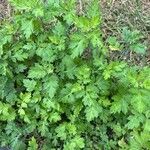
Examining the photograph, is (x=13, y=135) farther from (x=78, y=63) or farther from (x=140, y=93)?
(x=140, y=93)

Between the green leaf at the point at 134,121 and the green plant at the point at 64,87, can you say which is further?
the green leaf at the point at 134,121

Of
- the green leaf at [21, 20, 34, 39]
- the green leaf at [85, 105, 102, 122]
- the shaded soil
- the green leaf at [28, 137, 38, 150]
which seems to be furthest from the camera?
the shaded soil

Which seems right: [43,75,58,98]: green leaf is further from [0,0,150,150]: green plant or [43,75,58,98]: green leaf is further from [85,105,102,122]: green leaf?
[85,105,102,122]: green leaf

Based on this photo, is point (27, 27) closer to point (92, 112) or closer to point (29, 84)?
point (29, 84)

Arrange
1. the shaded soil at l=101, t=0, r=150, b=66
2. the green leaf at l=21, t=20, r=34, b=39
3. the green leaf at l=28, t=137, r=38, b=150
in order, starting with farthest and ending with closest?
1. the shaded soil at l=101, t=0, r=150, b=66
2. the green leaf at l=28, t=137, r=38, b=150
3. the green leaf at l=21, t=20, r=34, b=39

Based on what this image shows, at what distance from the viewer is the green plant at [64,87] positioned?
3414 mm

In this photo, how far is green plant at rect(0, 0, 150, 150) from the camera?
341cm

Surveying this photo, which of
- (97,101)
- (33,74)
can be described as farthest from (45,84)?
(97,101)

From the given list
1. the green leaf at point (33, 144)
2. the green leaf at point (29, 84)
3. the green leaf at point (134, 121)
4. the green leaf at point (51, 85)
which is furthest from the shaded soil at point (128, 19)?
the green leaf at point (33, 144)

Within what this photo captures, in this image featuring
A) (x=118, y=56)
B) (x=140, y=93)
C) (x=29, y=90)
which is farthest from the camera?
(x=118, y=56)

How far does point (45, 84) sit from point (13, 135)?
62 centimetres

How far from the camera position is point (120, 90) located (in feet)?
12.0

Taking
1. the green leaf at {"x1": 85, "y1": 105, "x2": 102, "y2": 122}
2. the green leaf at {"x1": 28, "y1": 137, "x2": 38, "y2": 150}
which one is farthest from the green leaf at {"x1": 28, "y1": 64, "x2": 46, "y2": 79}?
the green leaf at {"x1": 28, "y1": 137, "x2": 38, "y2": 150}

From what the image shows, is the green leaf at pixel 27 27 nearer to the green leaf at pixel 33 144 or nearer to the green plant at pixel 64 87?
the green plant at pixel 64 87
